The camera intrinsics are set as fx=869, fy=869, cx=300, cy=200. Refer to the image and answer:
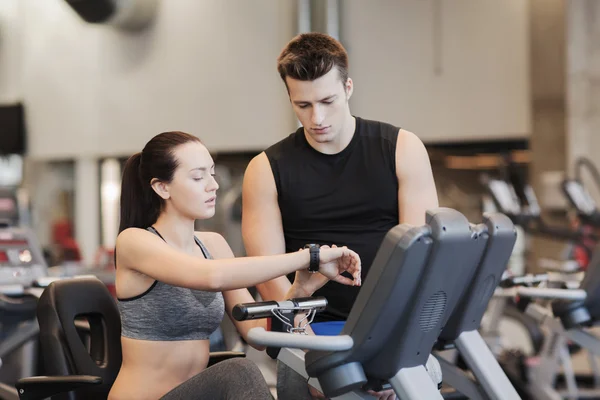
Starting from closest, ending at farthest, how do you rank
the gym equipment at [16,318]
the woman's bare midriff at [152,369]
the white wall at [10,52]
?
the woman's bare midriff at [152,369]
the gym equipment at [16,318]
the white wall at [10,52]

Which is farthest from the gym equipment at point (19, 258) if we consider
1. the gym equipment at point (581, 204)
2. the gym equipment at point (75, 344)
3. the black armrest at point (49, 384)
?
the gym equipment at point (581, 204)

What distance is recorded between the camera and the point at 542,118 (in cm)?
923

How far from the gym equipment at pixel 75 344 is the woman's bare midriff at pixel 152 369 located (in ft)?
0.42

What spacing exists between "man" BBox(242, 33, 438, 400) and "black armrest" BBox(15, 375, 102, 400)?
0.51m

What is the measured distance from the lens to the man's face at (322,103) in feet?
7.38

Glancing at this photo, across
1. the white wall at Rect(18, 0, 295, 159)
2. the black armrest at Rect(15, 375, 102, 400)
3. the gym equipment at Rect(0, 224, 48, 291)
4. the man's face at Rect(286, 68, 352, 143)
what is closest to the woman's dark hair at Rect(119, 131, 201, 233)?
the man's face at Rect(286, 68, 352, 143)

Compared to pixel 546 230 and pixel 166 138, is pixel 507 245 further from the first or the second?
pixel 546 230

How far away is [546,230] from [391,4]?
12.3 feet

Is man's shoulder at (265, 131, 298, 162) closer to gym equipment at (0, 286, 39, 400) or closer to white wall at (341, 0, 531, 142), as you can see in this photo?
gym equipment at (0, 286, 39, 400)

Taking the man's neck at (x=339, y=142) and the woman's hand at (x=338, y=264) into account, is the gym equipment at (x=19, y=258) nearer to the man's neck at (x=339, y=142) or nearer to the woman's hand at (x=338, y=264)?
the man's neck at (x=339, y=142)

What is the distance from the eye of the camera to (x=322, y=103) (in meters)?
2.27

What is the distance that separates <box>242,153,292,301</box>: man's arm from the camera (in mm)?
2375

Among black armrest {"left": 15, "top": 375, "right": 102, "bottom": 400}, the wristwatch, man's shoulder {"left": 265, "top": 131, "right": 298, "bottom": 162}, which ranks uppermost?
man's shoulder {"left": 265, "top": 131, "right": 298, "bottom": 162}

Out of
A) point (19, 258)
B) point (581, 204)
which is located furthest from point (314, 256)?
point (581, 204)
